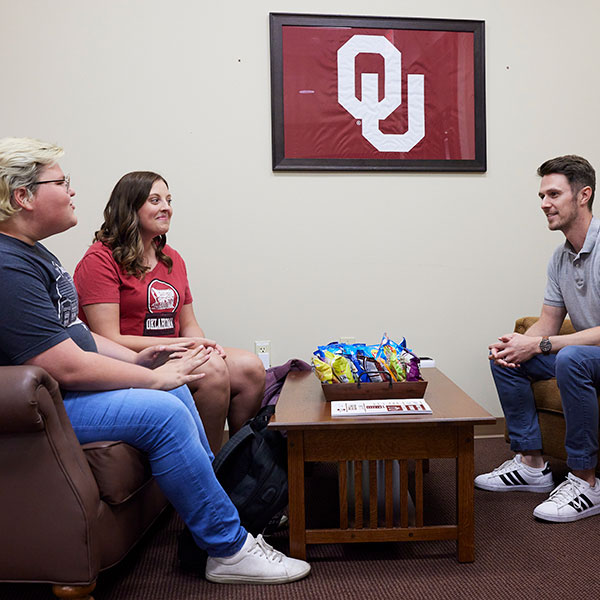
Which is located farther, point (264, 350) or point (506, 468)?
point (264, 350)

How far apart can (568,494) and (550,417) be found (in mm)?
457

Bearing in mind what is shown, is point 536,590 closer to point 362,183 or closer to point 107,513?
point 107,513

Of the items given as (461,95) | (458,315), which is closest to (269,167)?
(461,95)

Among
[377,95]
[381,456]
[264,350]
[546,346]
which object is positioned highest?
[377,95]

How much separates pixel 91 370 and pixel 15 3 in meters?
2.09

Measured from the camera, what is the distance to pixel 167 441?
1536 millimetres

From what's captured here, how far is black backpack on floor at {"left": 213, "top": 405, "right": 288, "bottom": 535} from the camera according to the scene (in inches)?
68.1

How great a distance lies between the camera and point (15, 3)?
270 centimetres

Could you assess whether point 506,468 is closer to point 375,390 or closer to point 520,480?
point 520,480

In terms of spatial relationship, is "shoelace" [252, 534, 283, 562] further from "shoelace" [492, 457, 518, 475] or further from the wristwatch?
the wristwatch

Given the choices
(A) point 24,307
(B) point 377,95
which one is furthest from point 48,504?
(B) point 377,95

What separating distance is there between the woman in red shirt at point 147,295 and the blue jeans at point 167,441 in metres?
0.55

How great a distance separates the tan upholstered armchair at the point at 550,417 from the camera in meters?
2.33

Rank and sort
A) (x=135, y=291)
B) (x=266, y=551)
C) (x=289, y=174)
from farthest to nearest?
(x=289, y=174), (x=135, y=291), (x=266, y=551)
